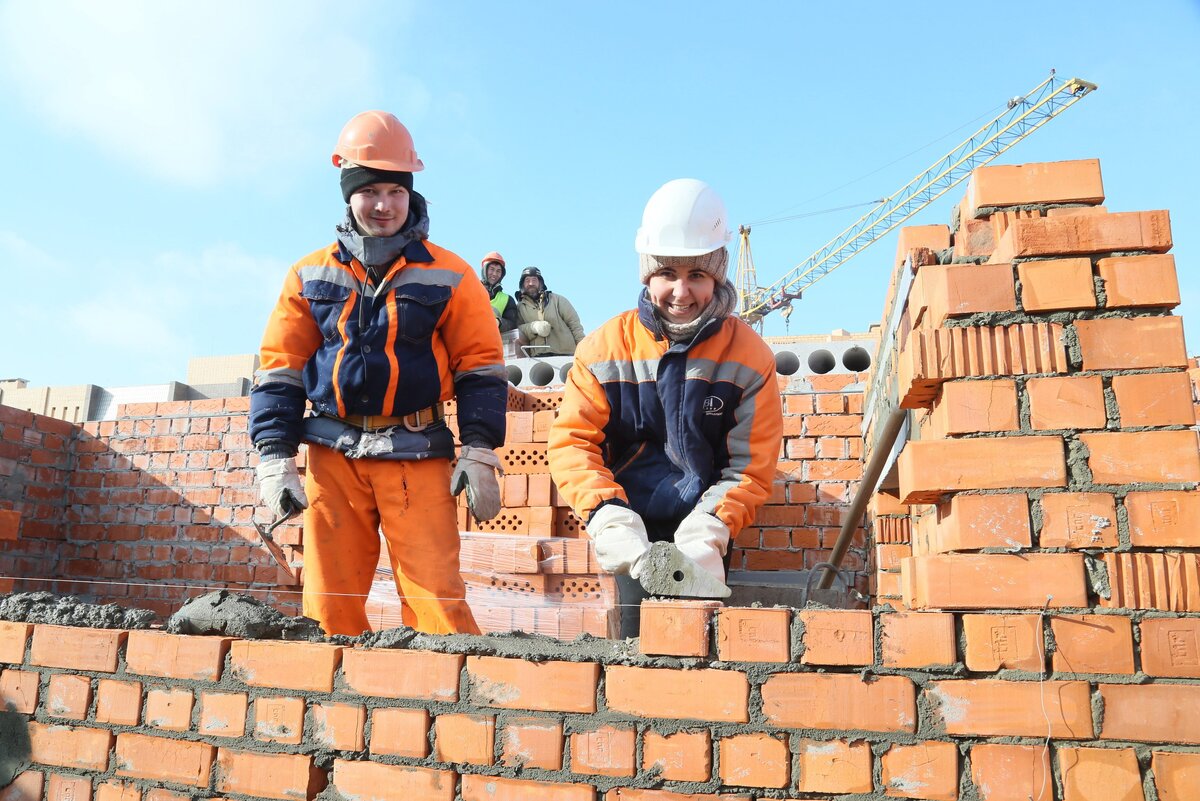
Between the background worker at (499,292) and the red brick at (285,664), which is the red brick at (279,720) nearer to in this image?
the red brick at (285,664)

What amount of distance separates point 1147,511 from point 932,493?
0.38 m

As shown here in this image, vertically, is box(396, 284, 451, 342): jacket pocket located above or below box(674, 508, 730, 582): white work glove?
above

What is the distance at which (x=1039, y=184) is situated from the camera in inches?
76.0

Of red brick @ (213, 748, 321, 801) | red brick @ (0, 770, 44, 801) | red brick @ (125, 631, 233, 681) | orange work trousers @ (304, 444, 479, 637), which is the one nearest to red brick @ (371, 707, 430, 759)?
red brick @ (213, 748, 321, 801)

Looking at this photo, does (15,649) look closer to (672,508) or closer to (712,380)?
(672,508)

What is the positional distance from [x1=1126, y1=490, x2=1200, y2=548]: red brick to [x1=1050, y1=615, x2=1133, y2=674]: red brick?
164 mm

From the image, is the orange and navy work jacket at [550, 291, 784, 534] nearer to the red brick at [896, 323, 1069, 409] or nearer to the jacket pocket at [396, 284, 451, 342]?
the jacket pocket at [396, 284, 451, 342]

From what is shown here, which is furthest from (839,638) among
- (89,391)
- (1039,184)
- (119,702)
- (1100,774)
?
(89,391)

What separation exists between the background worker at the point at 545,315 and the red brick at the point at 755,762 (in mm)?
5858

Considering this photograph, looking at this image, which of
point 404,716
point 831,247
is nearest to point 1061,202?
point 404,716

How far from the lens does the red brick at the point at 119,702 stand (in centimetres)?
215

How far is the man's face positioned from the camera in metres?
2.78

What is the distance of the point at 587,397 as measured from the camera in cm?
257

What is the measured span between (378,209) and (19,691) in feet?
5.45
